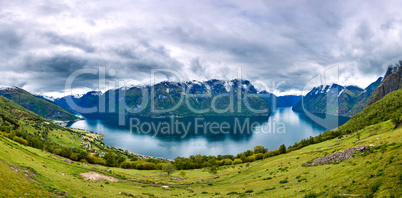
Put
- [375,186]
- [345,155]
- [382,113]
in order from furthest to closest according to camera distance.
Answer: [382,113], [345,155], [375,186]

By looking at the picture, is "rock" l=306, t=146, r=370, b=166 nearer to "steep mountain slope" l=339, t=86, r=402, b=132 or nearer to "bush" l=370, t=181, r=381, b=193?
"bush" l=370, t=181, r=381, b=193

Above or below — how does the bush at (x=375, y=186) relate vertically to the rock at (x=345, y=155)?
above

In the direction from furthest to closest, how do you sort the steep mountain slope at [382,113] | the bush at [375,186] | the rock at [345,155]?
the steep mountain slope at [382,113]
the rock at [345,155]
the bush at [375,186]

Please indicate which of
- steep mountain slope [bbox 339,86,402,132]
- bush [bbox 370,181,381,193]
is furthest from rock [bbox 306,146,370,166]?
steep mountain slope [bbox 339,86,402,132]

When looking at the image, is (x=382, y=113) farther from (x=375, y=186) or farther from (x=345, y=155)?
(x=375, y=186)

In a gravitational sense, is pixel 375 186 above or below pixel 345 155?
above

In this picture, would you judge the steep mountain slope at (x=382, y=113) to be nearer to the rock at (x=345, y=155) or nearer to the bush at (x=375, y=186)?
the rock at (x=345, y=155)

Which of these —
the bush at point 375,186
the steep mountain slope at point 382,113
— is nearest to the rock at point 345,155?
the bush at point 375,186

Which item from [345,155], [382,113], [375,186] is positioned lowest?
[345,155]

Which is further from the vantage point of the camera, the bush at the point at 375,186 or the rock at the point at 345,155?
the rock at the point at 345,155

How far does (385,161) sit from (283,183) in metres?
12.2

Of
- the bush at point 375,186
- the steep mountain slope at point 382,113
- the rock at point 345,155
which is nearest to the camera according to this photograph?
the bush at point 375,186

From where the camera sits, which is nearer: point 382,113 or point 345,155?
point 345,155

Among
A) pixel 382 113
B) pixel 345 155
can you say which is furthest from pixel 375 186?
pixel 382 113
